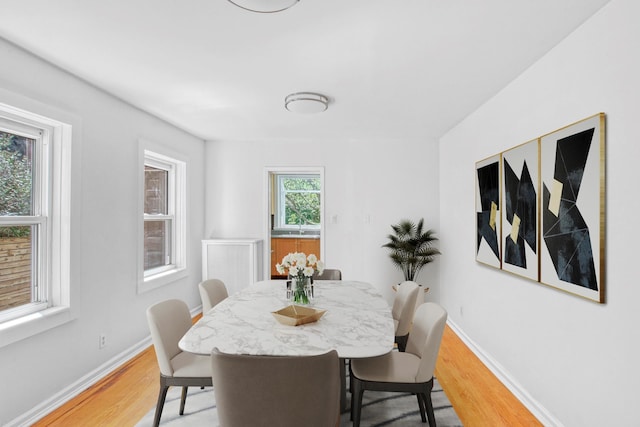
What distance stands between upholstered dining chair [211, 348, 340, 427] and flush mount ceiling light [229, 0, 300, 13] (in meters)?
1.56

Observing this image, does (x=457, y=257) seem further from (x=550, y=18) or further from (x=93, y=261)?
(x=93, y=261)

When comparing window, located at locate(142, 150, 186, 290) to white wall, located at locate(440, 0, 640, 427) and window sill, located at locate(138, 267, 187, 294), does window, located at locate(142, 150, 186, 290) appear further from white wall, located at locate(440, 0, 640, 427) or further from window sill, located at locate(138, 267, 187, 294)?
white wall, located at locate(440, 0, 640, 427)

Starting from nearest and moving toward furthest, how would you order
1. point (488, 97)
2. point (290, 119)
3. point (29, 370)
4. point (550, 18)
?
point (550, 18) → point (29, 370) → point (488, 97) → point (290, 119)

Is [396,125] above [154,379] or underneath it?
above

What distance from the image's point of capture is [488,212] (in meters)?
3.29

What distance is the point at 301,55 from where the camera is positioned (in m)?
2.39

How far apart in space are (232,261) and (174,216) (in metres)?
0.96

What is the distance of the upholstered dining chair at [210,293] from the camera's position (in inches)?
108

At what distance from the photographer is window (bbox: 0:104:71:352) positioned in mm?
2320

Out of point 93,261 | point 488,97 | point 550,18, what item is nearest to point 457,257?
point 488,97

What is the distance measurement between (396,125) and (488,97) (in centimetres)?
124

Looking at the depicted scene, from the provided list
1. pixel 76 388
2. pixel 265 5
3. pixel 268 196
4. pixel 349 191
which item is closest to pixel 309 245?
pixel 268 196

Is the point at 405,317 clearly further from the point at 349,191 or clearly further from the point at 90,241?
Answer: the point at 349,191

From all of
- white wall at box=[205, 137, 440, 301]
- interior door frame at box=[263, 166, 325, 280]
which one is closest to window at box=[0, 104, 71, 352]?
white wall at box=[205, 137, 440, 301]
